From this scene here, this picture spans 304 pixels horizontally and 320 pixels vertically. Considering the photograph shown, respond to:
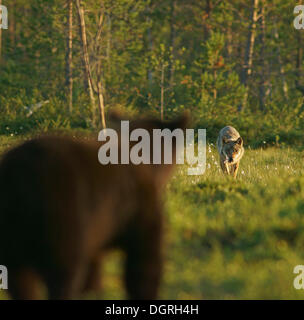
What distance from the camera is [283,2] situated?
23.3 m

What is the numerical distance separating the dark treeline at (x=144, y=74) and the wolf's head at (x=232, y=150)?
2817 mm

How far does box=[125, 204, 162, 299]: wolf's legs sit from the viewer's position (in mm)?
3076

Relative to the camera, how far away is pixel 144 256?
3105mm

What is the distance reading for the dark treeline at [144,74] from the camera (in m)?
17.5

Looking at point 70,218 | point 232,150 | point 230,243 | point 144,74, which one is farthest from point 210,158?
point 144,74

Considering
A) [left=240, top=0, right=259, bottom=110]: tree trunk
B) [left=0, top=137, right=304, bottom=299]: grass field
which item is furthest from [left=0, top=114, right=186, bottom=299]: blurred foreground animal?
[left=240, top=0, right=259, bottom=110]: tree trunk

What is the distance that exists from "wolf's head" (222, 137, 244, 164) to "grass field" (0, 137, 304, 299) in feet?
8.09

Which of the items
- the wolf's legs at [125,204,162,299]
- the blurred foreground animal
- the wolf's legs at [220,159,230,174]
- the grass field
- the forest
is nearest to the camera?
the blurred foreground animal

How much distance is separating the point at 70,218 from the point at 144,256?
69 cm

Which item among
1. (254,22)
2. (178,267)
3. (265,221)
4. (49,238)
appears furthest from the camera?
(254,22)

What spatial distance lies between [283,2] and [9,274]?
77.0ft

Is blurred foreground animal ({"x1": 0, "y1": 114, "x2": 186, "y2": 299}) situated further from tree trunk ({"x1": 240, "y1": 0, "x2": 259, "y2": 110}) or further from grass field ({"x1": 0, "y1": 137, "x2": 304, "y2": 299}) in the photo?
tree trunk ({"x1": 240, "y1": 0, "x2": 259, "y2": 110})
